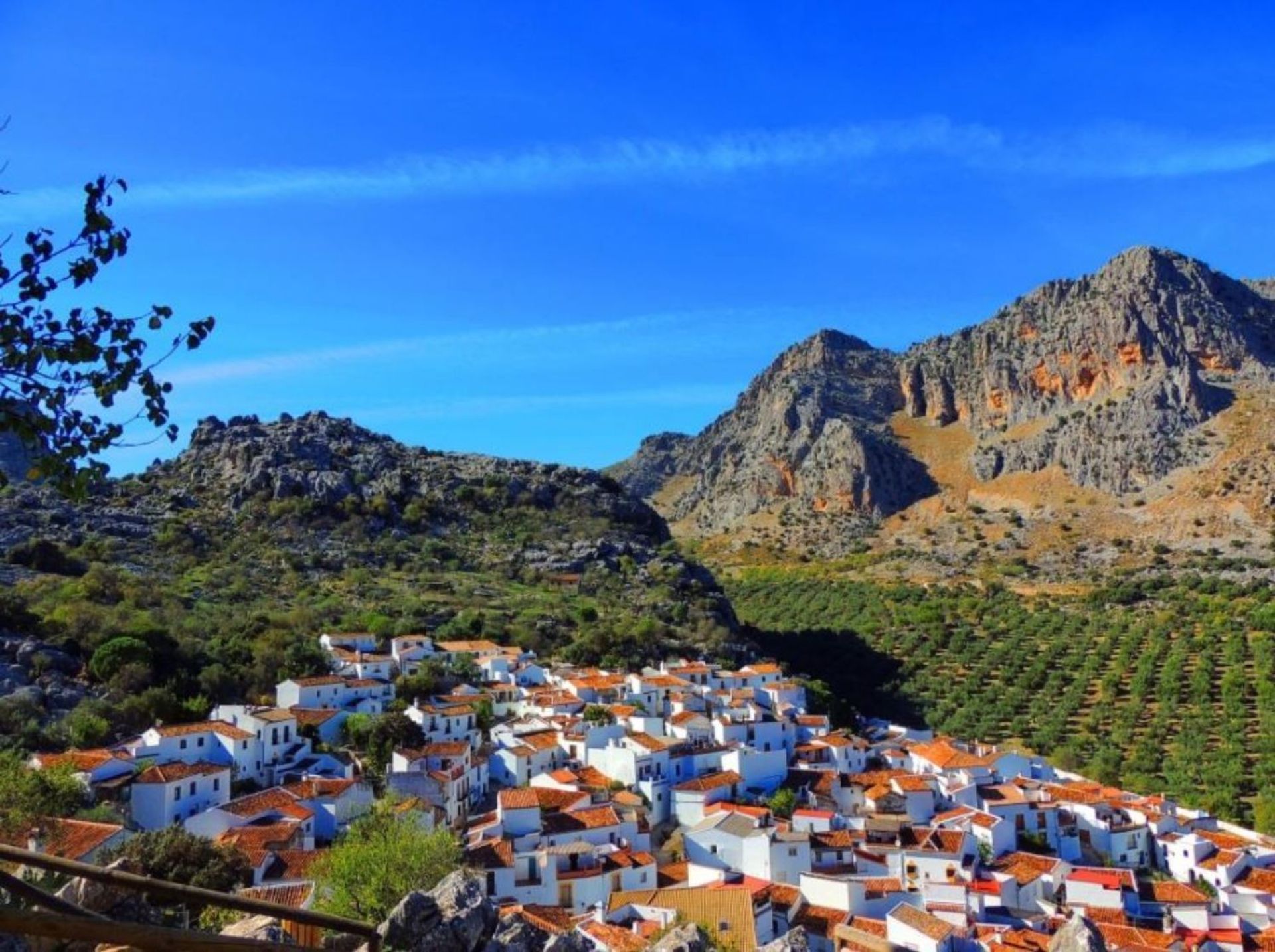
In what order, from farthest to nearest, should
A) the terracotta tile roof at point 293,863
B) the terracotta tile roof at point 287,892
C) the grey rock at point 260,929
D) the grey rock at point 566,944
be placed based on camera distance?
the terracotta tile roof at point 293,863, the terracotta tile roof at point 287,892, the grey rock at point 566,944, the grey rock at point 260,929

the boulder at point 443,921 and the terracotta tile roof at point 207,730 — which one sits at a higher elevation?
the boulder at point 443,921

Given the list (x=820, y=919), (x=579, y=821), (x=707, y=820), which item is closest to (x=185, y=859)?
(x=579, y=821)

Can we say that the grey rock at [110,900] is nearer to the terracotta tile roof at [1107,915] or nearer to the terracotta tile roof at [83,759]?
the terracotta tile roof at [83,759]

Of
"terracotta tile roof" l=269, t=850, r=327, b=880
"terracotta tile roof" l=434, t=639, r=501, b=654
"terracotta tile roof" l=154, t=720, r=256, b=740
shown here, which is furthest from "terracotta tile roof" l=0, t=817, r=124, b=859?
"terracotta tile roof" l=434, t=639, r=501, b=654

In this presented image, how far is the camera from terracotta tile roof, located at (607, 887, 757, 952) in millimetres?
19484

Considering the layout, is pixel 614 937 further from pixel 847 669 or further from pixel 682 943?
pixel 847 669

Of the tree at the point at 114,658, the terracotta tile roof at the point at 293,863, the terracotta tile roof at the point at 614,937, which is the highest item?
the tree at the point at 114,658

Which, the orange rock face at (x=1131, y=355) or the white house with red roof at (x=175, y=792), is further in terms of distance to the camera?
the orange rock face at (x=1131, y=355)

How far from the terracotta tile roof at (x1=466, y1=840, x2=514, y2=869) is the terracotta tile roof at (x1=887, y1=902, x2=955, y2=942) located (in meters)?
8.70

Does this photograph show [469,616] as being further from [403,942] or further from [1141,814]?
[403,942]

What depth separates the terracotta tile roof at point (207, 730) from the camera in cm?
2838

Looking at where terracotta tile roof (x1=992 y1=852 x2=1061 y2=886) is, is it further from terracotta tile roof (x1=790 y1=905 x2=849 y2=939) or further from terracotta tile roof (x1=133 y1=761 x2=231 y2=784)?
terracotta tile roof (x1=133 y1=761 x2=231 y2=784)

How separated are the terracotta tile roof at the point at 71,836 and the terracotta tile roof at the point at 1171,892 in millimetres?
24629

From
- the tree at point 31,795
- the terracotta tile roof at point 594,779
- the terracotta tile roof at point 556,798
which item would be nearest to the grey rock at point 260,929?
the tree at point 31,795
